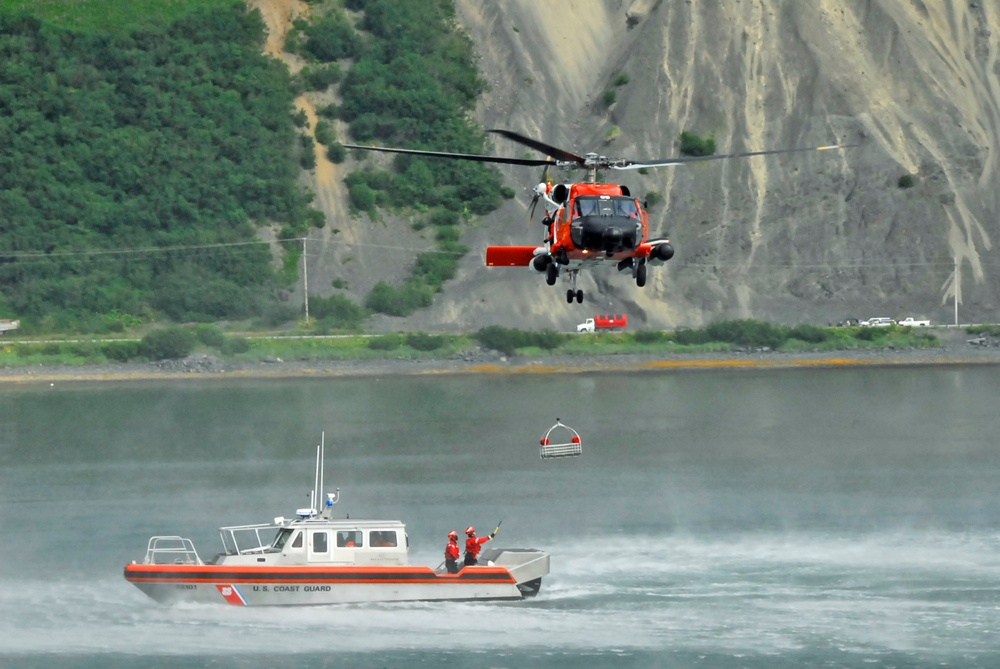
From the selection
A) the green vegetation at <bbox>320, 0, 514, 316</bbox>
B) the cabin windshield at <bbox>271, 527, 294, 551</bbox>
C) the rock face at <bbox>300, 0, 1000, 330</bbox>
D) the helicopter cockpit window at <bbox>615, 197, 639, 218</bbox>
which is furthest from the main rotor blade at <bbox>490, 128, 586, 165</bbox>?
the green vegetation at <bbox>320, 0, 514, 316</bbox>

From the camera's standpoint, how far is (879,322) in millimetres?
84875

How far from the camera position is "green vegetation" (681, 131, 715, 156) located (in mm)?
90625

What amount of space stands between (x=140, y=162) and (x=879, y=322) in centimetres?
3982

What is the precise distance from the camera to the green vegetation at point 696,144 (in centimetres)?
9062

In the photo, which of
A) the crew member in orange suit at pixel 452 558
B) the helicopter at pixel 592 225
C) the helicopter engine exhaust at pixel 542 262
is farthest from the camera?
the crew member in orange suit at pixel 452 558

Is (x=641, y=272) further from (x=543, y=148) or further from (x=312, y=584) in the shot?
(x=312, y=584)

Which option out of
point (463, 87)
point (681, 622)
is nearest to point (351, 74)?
point (463, 87)

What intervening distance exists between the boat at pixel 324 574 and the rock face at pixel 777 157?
45.9 m

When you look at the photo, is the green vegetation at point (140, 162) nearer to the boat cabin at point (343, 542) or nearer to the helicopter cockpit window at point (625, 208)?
the boat cabin at point (343, 542)

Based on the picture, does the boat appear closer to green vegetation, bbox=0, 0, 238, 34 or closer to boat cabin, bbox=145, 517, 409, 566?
boat cabin, bbox=145, 517, 409, 566

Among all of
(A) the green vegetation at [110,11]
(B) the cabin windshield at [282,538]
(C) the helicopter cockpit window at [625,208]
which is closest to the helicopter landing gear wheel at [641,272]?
(C) the helicopter cockpit window at [625,208]

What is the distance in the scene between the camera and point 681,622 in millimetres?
37156

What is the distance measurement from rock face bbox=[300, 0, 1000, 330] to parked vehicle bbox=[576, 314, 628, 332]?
64 cm

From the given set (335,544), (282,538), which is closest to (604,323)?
(282,538)
